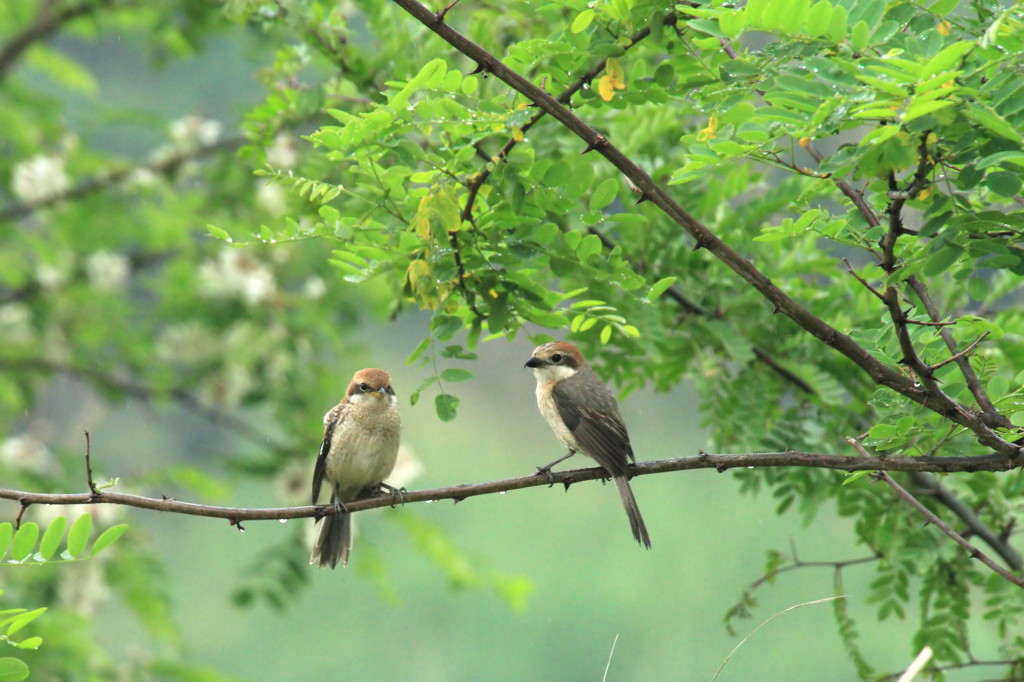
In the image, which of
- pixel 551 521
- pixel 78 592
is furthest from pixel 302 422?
pixel 551 521

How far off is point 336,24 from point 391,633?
47.5ft

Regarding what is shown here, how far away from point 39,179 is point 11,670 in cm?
686

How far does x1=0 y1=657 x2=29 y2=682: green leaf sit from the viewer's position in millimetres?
2646

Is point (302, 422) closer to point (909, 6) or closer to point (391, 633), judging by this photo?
point (909, 6)

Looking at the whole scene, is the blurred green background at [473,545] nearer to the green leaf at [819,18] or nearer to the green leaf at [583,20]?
the green leaf at [583,20]

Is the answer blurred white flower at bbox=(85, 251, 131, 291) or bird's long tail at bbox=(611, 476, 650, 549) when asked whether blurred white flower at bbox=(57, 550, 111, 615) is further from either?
bird's long tail at bbox=(611, 476, 650, 549)

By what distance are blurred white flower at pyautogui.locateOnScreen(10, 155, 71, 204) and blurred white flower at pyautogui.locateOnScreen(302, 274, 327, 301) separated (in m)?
2.33

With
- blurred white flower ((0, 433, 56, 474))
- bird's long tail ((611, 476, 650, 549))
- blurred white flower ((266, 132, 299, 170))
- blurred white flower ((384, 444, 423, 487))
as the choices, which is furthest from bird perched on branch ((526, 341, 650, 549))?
blurred white flower ((0, 433, 56, 474))

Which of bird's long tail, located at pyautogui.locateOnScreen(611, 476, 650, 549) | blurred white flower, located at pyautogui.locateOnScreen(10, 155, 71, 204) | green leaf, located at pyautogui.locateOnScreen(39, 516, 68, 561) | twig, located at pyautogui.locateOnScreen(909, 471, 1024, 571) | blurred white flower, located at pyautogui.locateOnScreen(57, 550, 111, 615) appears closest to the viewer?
green leaf, located at pyautogui.locateOnScreen(39, 516, 68, 561)

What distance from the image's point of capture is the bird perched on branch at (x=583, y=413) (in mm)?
3918

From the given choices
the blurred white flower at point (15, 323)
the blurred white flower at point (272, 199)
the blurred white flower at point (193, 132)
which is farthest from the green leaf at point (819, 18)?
the blurred white flower at point (15, 323)

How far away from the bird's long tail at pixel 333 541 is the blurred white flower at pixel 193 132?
521 centimetres

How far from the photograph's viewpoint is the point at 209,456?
9555mm

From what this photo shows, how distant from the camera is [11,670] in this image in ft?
8.81
